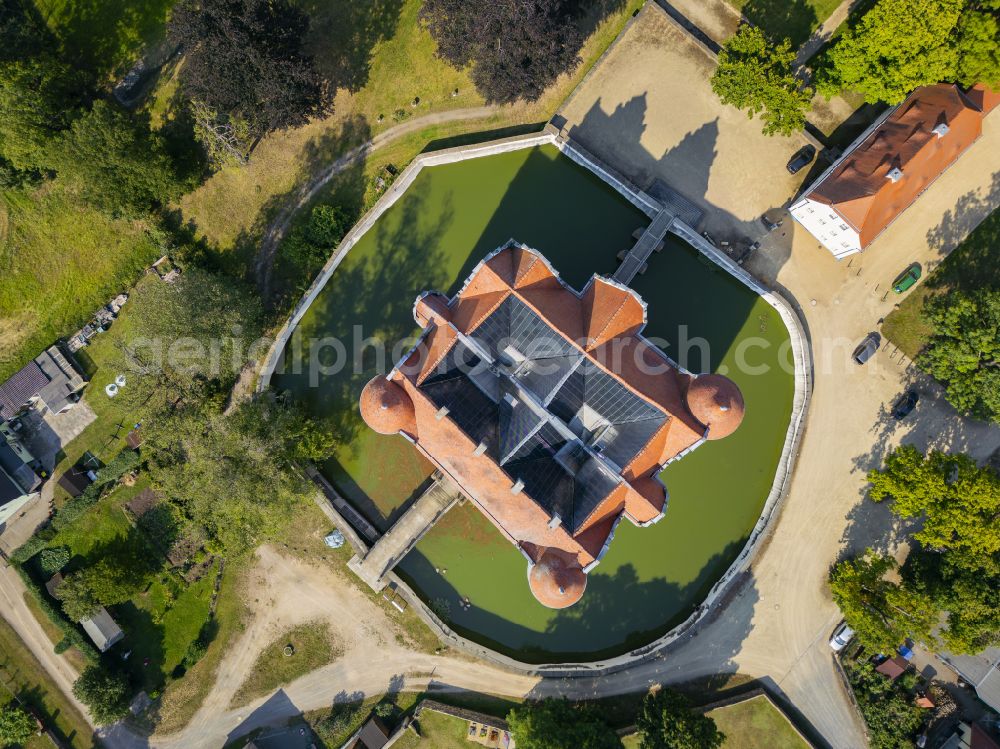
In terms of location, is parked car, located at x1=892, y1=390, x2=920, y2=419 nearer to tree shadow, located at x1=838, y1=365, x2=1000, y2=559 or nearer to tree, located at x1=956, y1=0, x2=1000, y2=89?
tree shadow, located at x1=838, y1=365, x2=1000, y2=559

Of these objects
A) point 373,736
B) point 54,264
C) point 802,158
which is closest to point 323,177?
point 54,264

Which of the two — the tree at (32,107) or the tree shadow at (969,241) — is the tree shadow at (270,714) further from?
the tree shadow at (969,241)

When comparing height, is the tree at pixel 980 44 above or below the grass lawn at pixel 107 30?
above

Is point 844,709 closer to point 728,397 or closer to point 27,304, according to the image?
point 728,397

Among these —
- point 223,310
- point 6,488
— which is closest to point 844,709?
point 223,310

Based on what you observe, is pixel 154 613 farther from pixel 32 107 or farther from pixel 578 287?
pixel 578 287

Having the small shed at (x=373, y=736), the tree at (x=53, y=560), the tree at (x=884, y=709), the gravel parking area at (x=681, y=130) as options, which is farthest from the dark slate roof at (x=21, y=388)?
the tree at (x=884, y=709)
